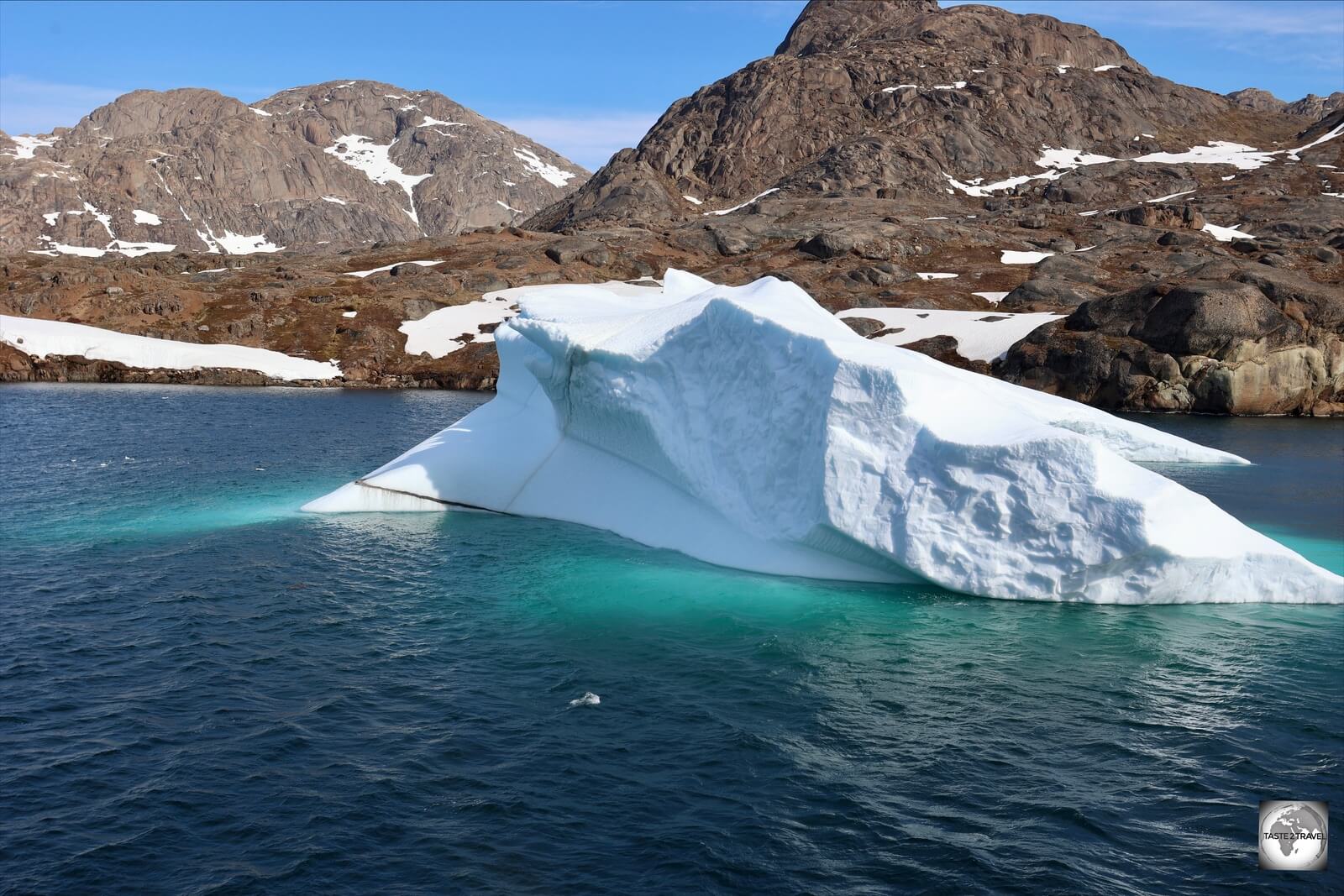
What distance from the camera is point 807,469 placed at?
98.4 ft

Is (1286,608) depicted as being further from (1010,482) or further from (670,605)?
(670,605)

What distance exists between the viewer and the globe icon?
49.1ft

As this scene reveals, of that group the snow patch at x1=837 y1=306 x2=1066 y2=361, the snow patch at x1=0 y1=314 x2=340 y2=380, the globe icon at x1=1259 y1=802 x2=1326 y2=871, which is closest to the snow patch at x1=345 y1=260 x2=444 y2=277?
the snow patch at x1=0 y1=314 x2=340 y2=380

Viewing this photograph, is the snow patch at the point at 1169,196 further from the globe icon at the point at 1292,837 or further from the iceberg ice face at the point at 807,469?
the globe icon at the point at 1292,837

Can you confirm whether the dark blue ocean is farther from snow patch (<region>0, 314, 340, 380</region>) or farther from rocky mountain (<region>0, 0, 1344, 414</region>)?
snow patch (<region>0, 314, 340, 380</region>)

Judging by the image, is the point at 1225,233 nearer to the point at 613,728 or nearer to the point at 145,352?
the point at 145,352

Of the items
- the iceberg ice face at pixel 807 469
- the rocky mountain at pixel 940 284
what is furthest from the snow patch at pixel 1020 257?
the iceberg ice face at pixel 807 469

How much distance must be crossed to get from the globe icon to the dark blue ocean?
340 mm

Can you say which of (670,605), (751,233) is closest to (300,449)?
(670,605)

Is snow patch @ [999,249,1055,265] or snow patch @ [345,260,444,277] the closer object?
snow patch @ [999,249,1055,265]

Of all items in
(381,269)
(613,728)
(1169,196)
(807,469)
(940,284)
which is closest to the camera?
(613,728)

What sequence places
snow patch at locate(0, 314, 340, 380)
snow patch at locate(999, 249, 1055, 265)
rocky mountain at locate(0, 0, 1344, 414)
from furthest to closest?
snow patch at locate(999, 249, 1055, 265) → snow patch at locate(0, 314, 340, 380) → rocky mountain at locate(0, 0, 1344, 414)

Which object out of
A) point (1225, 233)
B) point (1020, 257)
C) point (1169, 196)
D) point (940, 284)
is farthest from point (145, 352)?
point (1169, 196)

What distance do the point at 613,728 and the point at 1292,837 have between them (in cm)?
1157
